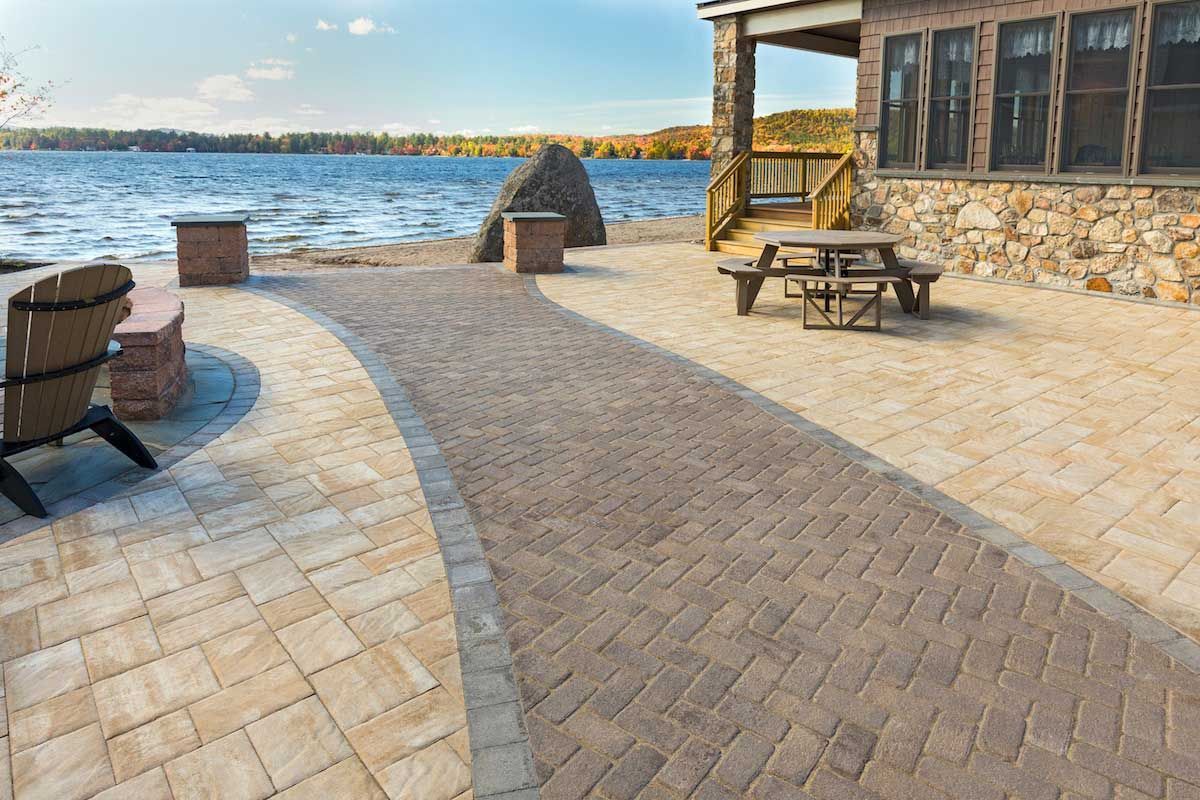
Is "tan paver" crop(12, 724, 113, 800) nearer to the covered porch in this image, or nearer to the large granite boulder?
the covered porch

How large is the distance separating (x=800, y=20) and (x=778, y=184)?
3.18 m

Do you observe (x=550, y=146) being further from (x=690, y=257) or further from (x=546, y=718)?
(x=546, y=718)

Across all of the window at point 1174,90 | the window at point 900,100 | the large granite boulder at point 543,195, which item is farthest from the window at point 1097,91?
the large granite boulder at point 543,195

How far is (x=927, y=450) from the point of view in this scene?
198 inches

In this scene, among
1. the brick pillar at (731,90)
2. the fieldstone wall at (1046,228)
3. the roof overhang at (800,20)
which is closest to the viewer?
the fieldstone wall at (1046,228)

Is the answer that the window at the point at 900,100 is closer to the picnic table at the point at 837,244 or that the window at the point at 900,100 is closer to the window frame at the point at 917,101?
the window frame at the point at 917,101

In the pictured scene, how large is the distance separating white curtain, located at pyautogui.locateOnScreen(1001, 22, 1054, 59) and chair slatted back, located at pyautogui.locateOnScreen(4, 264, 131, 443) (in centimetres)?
1034

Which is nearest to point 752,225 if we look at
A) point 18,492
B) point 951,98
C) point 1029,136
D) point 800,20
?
point 800,20

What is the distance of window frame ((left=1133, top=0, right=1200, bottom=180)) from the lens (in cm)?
927

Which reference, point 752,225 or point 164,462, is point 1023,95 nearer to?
point 752,225

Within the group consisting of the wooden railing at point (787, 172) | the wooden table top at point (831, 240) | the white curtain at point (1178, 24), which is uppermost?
the white curtain at point (1178, 24)

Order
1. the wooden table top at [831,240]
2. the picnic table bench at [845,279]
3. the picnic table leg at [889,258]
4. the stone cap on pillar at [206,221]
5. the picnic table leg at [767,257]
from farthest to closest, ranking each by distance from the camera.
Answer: the stone cap on pillar at [206,221] < the picnic table leg at [767,257] < the picnic table leg at [889,258] < the wooden table top at [831,240] < the picnic table bench at [845,279]

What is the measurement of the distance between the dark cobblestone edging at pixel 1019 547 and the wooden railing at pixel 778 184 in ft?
24.9

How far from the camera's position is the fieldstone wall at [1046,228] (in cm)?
955
